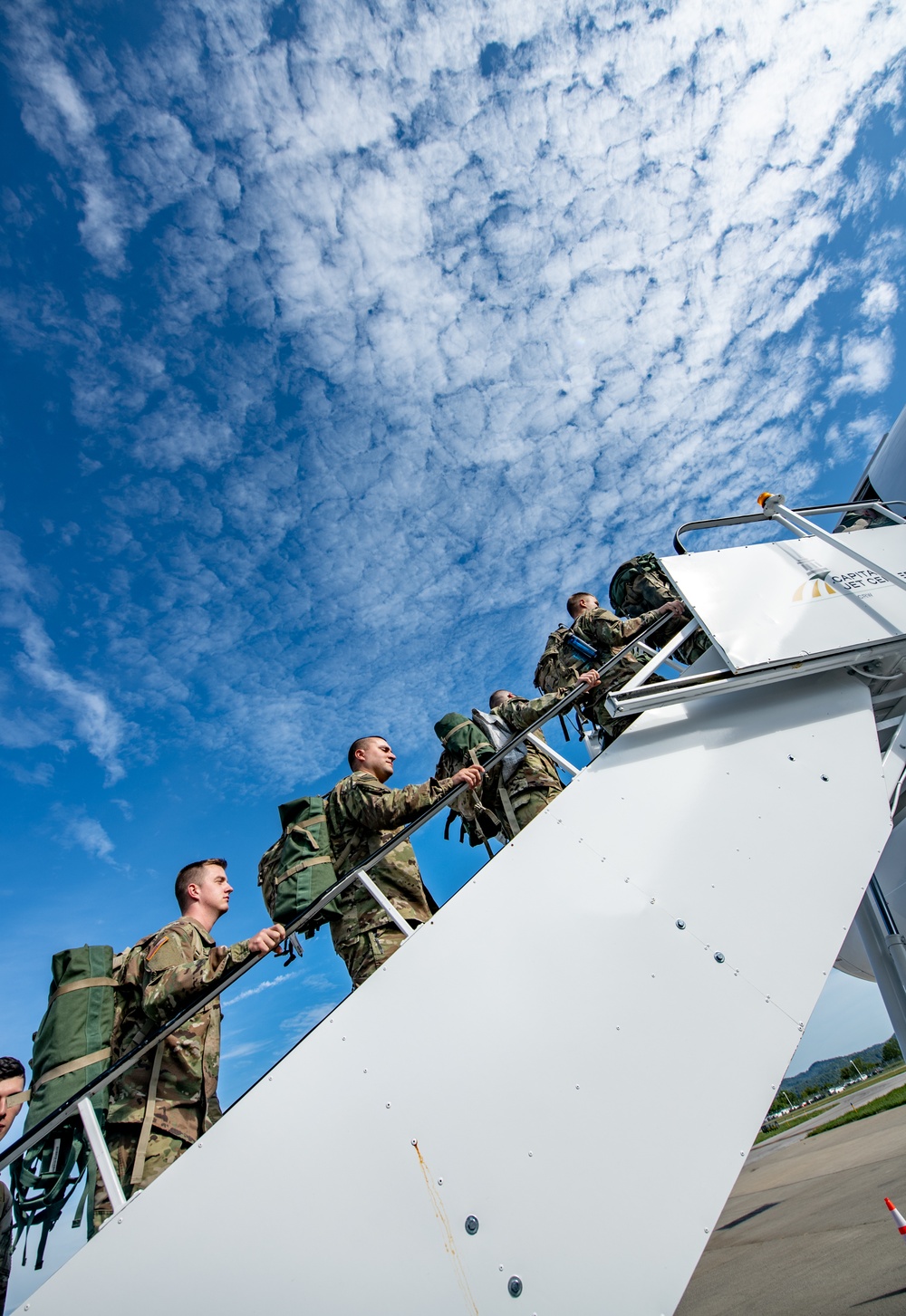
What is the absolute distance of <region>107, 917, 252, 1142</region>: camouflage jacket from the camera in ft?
8.32

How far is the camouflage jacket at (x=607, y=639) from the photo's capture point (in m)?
4.92

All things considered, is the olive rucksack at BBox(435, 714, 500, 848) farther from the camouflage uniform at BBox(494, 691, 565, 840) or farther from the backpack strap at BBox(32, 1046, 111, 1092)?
the backpack strap at BBox(32, 1046, 111, 1092)

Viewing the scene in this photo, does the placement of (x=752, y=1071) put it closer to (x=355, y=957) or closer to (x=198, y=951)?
(x=355, y=957)

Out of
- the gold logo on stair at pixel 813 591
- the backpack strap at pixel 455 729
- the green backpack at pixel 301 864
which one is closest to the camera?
the green backpack at pixel 301 864

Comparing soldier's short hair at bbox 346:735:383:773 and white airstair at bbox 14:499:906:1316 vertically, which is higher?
soldier's short hair at bbox 346:735:383:773

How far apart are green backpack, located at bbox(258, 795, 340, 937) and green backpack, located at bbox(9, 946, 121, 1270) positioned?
2.63ft

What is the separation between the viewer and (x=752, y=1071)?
2270 mm

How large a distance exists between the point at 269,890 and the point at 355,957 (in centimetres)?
77

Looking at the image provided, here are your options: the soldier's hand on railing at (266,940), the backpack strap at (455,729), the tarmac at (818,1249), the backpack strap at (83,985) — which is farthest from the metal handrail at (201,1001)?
the tarmac at (818,1249)

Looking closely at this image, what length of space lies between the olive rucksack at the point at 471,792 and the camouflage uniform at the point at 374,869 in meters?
0.78

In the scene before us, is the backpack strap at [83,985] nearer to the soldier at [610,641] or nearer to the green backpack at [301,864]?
the green backpack at [301,864]

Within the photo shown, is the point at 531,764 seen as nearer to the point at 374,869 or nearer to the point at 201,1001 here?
the point at 374,869

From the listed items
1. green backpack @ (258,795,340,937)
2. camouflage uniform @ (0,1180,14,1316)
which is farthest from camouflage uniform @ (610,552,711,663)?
camouflage uniform @ (0,1180,14,1316)

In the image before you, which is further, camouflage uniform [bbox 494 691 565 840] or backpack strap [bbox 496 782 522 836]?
camouflage uniform [bbox 494 691 565 840]
